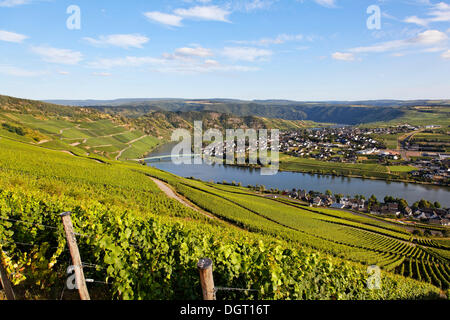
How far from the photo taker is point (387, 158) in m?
103

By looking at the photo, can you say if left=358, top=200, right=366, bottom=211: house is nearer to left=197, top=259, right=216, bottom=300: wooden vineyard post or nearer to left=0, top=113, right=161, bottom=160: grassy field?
left=197, top=259, right=216, bottom=300: wooden vineyard post

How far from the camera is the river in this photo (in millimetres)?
67562

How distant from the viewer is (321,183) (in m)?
81.8

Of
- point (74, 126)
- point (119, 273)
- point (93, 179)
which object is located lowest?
point (93, 179)

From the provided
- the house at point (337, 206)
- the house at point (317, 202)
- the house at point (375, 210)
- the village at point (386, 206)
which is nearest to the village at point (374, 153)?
the village at point (386, 206)

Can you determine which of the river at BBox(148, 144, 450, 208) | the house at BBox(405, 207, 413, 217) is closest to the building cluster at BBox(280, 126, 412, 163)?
the river at BBox(148, 144, 450, 208)

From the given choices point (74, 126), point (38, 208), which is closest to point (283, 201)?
point (38, 208)

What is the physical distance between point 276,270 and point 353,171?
97.6 meters

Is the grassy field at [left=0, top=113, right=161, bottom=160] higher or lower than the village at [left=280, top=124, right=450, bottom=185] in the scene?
higher

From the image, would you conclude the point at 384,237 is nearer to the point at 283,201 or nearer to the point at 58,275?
the point at 283,201

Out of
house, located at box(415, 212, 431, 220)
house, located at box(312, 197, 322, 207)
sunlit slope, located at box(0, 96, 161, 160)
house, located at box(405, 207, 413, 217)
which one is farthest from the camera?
sunlit slope, located at box(0, 96, 161, 160)

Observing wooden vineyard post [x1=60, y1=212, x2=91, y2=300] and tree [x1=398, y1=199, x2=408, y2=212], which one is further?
tree [x1=398, y1=199, x2=408, y2=212]

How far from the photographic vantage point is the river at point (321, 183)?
67.6 meters

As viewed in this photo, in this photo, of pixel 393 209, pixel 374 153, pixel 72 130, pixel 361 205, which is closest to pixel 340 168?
pixel 374 153
